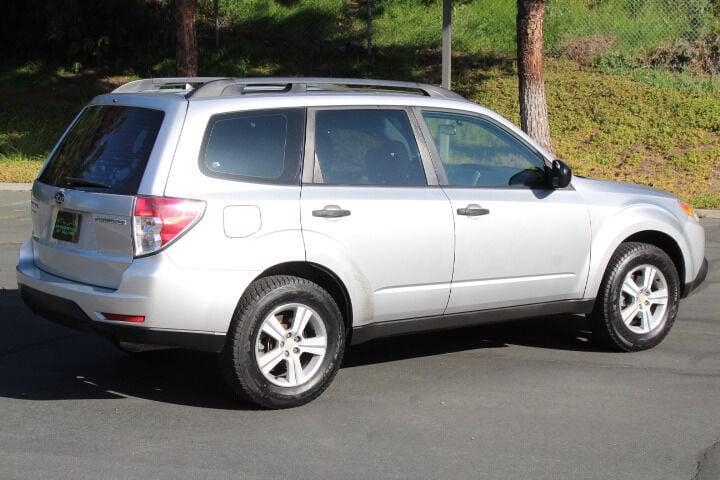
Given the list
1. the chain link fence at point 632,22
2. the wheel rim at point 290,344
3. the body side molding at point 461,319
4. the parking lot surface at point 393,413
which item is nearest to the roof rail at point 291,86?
the wheel rim at point 290,344

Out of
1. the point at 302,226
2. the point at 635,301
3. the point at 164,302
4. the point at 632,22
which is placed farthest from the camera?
the point at 632,22

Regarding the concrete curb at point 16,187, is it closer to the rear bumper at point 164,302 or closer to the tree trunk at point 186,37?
the tree trunk at point 186,37

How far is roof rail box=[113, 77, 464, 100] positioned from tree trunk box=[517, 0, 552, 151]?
369 inches

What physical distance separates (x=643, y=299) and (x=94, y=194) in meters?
3.83

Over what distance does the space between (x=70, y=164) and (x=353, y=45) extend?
16.9 m

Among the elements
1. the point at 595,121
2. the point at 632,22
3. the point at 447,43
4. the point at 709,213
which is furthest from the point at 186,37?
the point at 709,213

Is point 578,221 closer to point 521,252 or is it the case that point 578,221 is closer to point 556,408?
point 521,252

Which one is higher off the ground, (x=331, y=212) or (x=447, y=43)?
(x=447, y=43)

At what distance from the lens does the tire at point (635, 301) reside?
711 centimetres

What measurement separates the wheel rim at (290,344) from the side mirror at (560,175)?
1863mm

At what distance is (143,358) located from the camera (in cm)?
703

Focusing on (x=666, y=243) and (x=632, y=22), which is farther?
(x=632, y=22)

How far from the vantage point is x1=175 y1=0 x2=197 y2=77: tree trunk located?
60.7ft

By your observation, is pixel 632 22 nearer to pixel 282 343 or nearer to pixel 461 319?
pixel 461 319
